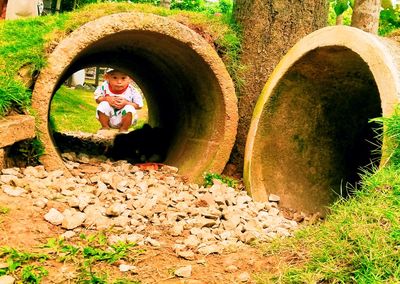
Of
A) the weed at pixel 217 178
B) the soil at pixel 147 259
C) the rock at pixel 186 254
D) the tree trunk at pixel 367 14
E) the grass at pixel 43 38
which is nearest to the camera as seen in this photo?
the soil at pixel 147 259

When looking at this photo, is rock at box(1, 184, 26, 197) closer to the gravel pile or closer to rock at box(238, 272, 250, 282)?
the gravel pile

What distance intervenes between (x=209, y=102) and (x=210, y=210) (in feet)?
4.86

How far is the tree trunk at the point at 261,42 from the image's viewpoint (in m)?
4.41

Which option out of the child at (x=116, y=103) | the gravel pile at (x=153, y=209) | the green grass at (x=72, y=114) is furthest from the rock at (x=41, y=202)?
the green grass at (x=72, y=114)

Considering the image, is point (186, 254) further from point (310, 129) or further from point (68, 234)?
point (310, 129)

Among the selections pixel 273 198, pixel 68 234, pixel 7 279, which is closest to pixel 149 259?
pixel 68 234

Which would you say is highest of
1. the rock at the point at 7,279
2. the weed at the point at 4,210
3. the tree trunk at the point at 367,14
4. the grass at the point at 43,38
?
the tree trunk at the point at 367,14

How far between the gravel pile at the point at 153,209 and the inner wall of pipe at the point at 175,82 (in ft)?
2.19

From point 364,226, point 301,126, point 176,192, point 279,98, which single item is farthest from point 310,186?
point 364,226

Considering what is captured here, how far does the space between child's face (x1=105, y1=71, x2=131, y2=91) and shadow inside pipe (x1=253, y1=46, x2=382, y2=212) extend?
153 inches

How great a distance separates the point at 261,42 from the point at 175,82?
1.26 metres

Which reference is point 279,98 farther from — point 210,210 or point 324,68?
point 210,210

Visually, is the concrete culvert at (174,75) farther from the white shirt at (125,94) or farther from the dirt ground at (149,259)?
the white shirt at (125,94)

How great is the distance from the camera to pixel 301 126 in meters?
4.07
